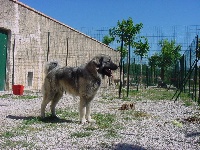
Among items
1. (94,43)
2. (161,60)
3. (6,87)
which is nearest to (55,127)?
(6,87)

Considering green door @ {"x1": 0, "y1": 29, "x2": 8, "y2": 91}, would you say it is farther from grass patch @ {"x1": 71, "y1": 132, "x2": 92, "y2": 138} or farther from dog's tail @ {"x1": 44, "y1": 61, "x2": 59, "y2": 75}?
grass patch @ {"x1": 71, "y1": 132, "x2": 92, "y2": 138}

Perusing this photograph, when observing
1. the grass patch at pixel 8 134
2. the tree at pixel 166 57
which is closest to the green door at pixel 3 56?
the grass patch at pixel 8 134

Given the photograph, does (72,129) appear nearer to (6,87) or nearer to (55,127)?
(55,127)

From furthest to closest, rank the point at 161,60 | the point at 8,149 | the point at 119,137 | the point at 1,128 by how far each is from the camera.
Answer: the point at 161,60 → the point at 1,128 → the point at 119,137 → the point at 8,149

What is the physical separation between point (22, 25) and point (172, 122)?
1201cm

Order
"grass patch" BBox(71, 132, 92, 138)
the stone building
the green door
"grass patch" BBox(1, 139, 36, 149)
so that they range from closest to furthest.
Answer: "grass patch" BBox(1, 139, 36, 149) → "grass patch" BBox(71, 132, 92, 138) → the green door → the stone building

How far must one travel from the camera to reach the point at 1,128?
625 centimetres

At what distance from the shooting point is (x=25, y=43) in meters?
17.4

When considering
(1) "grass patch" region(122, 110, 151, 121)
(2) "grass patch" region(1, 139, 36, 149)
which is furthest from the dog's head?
(2) "grass patch" region(1, 139, 36, 149)

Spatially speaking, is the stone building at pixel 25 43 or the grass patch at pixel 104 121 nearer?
the grass patch at pixel 104 121

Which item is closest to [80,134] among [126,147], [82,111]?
[126,147]

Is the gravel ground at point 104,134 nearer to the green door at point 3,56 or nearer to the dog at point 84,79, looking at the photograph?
the dog at point 84,79

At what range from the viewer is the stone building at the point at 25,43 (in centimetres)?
1642

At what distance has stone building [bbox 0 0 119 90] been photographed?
16.4 metres
